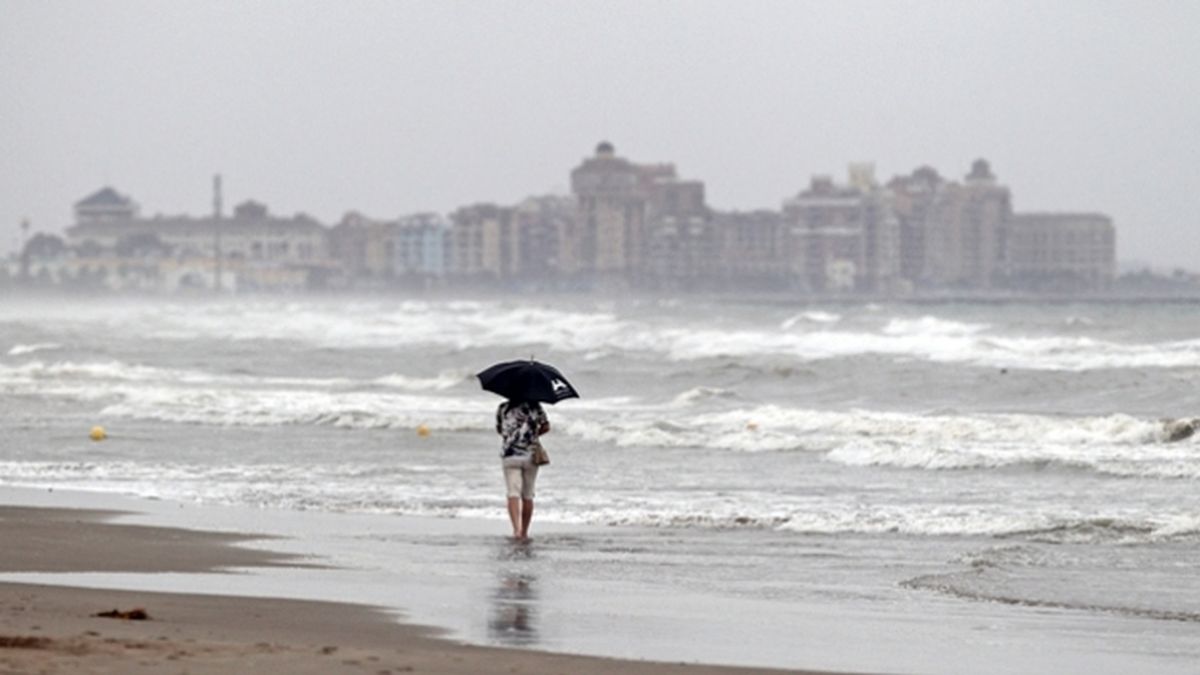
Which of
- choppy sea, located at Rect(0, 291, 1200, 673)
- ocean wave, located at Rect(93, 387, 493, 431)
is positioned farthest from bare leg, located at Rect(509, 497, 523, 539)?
ocean wave, located at Rect(93, 387, 493, 431)

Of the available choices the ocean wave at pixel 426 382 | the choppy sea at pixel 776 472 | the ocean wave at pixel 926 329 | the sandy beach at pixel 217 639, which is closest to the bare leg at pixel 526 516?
the choppy sea at pixel 776 472

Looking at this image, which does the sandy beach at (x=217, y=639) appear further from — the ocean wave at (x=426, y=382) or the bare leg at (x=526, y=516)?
the ocean wave at (x=426, y=382)

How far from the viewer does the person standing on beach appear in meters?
14.3

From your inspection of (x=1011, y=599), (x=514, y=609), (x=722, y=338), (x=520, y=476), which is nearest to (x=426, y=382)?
(x=722, y=338)

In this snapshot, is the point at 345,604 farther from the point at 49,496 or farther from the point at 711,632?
the point at 49,496

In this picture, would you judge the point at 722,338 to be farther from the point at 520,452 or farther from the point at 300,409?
the point at 520,452

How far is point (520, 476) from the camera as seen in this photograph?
1456cm

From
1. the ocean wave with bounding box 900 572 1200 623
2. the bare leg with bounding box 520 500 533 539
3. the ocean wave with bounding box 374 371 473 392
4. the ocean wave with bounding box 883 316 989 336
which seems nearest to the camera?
the ocean wave with bounding box 900 572 1200 623

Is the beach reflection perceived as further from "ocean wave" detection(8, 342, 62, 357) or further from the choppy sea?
"ocean wave" detection(8, 342, 62, 357)

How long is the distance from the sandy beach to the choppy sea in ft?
1.76

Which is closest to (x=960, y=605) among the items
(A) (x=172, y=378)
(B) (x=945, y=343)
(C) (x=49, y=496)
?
(C) (x=49, y=496)

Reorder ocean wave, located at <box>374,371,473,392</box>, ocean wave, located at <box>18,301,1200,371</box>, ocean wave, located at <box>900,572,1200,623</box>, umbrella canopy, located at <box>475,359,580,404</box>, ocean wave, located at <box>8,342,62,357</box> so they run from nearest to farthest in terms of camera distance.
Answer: ocean wave, located at <box>900,572,1200,623</box>
umbrella canopy, located at <box>475,359,580,404</box>
ocean wave, located at <box>374,371,473,392</box>
ocean wave, located at <box>18,301,1200,371</box>
ocean wave, located at <box>8,342,62,357</box>

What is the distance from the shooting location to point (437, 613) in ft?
33.6

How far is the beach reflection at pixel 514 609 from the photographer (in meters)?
9.51
